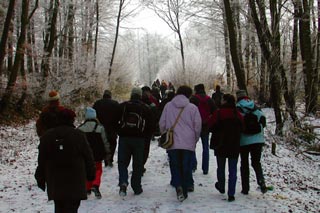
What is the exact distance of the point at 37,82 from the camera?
20688 mm

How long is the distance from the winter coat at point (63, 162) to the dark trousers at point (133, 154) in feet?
8.37

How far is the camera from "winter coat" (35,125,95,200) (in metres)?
4.67

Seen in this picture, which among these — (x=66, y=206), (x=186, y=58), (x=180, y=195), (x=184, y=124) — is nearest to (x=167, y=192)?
(x=180, y=195)

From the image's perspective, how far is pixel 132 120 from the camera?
731 cm

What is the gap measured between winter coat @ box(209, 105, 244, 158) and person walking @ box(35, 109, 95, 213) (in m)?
3.12

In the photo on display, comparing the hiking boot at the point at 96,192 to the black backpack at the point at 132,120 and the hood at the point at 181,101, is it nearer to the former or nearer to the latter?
the black backpack at the point at 132,120

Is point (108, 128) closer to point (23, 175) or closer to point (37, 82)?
point (23, 175)

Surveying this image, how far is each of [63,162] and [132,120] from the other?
8.99ft

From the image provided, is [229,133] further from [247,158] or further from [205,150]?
[205,150]

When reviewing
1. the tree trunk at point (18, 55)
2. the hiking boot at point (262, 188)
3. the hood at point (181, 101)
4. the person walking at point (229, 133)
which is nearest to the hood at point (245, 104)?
the person walking at point (229, 133)

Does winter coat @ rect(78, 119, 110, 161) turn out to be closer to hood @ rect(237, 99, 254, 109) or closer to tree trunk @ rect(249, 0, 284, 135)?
hood @ rect(237, 99, 254, 109)

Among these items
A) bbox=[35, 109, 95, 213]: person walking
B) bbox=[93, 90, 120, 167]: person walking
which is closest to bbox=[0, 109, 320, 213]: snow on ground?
bbox=[93, 90, 120, 167]: person walking

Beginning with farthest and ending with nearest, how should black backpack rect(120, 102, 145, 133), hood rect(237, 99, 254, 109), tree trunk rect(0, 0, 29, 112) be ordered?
tree trunk rect(0, 0, 29, 112) → hood rect(237, 99, 254, 109) → black backpack rect(120, 102, 145, 133)

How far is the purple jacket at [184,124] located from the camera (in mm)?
7094
